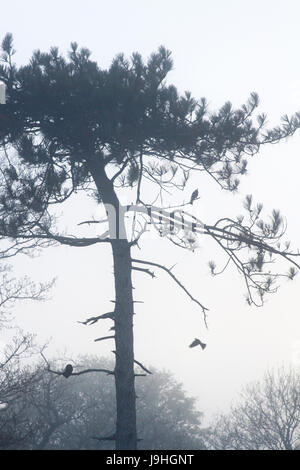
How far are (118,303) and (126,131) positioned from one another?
9.66ft

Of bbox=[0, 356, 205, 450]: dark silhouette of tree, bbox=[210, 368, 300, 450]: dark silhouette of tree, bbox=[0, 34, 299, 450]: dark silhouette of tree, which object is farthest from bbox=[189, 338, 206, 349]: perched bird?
bbox=[210, 368, 300, 450]: dark silhouette of tree

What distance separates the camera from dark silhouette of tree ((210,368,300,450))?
27.4 meters

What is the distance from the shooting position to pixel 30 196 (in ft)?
21.6

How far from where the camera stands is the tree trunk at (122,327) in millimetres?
6234

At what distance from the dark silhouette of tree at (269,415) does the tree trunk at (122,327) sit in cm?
2415

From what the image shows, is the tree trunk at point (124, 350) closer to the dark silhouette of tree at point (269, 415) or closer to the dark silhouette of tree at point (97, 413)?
the dark silhouette of tree at point (97, 413)

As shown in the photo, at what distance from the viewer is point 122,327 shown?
6.62 meters

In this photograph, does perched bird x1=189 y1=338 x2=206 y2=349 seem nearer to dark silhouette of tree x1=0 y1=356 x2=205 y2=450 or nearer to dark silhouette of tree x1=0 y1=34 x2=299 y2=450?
dark silhouette of tree x1=0 y1=34 x2=299 y2=450

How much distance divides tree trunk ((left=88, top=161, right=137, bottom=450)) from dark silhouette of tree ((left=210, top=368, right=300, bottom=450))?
24151 millimetres

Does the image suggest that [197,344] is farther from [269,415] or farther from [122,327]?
[269,415]

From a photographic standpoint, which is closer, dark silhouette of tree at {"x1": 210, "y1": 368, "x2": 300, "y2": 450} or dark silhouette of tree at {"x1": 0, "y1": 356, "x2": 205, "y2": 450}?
dark silhouette of tree at {"x1": 0, "y1": 356, "x2": 205, "y2": 450}

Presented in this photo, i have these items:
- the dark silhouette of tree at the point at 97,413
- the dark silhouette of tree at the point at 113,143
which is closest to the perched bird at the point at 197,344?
the dark silhouette of tree at the point at 113,143
